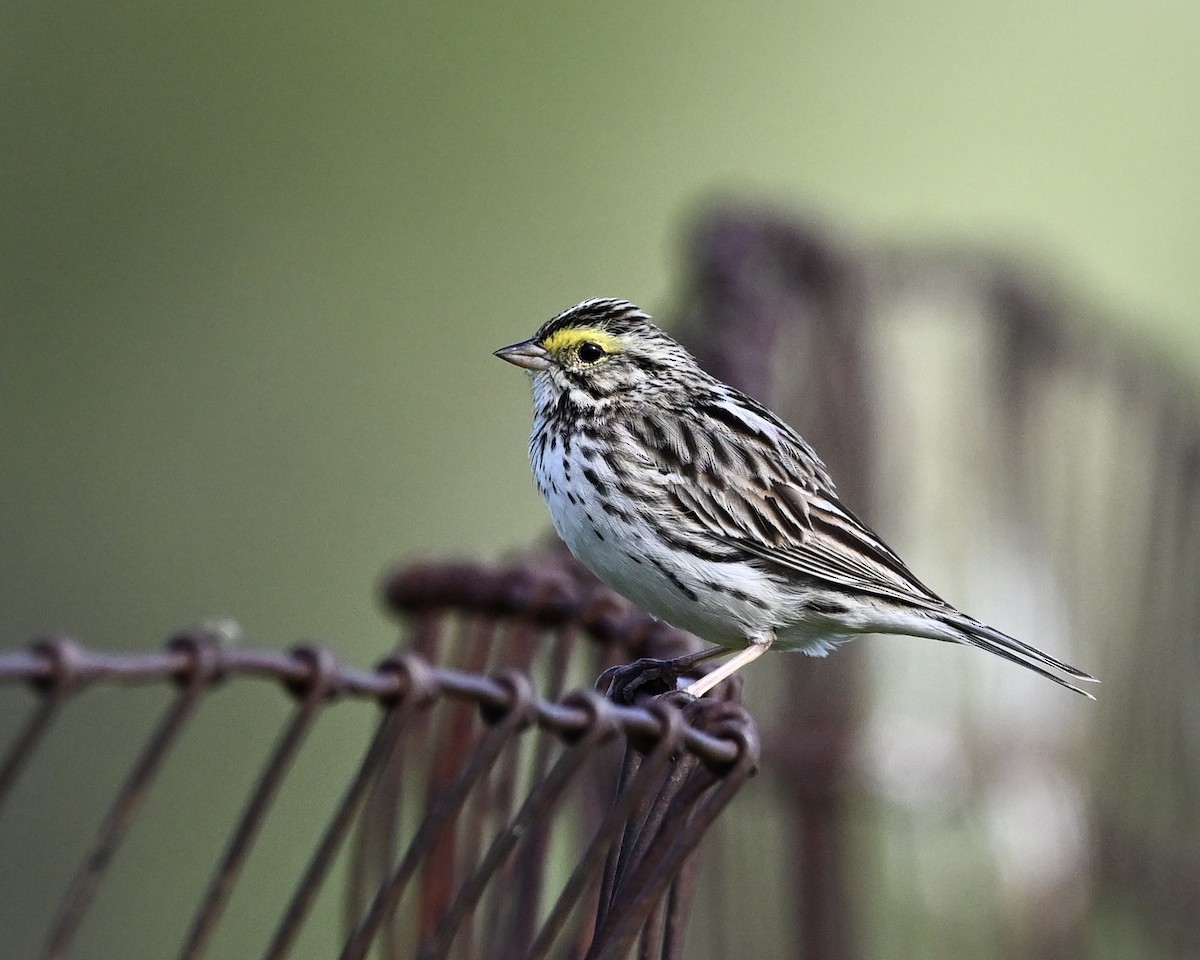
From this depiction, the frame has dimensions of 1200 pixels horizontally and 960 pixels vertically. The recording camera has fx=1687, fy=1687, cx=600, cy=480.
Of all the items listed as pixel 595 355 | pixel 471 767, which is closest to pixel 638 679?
pixel 595 355

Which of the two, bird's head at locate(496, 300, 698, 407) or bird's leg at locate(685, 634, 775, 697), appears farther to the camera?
bird's head at locate(496, 300, 698, 407)

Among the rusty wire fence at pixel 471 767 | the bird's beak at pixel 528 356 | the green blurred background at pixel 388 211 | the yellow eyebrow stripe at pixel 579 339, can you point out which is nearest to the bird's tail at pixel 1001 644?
the rusty wire fence at pixel 471 767

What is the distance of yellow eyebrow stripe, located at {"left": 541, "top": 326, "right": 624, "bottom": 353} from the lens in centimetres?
396

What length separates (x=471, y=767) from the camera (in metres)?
1.76

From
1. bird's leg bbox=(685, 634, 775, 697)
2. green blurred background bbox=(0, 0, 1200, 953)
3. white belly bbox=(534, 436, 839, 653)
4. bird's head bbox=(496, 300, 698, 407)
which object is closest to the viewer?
bird's leg bbox=(685, 634, 775, 697)

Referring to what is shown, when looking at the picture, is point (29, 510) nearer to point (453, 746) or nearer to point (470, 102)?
point (470, 102)

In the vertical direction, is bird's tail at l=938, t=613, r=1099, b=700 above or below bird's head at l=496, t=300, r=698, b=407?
below

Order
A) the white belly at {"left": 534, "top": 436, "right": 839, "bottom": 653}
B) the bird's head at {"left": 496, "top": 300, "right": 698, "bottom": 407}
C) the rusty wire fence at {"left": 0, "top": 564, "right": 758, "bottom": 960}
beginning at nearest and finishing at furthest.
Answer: the rusty wire fence at {"left": 0, "top": 564, "right": 758, "bottom": 960} < the white belly at {"left": 534, "top": 436, "right": 839, "bottom": 653} < the bird's head at {"left": 496, "top": 300, "right": 698, "bottom": 407}

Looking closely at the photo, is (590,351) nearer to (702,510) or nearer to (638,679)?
(702,510)

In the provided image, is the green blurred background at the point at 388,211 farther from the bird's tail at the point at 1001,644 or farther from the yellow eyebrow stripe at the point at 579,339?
the bird's tail at the point at 1001,644

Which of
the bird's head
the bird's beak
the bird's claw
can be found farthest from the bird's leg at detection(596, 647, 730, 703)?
the bird's beak

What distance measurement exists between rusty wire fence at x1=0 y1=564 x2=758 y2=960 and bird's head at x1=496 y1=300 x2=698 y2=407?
70 centimetres

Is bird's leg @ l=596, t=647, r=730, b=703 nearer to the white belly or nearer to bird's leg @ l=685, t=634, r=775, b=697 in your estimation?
bird's leg @ l=685, t=634, r=775, b=697

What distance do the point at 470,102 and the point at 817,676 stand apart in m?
7.90
